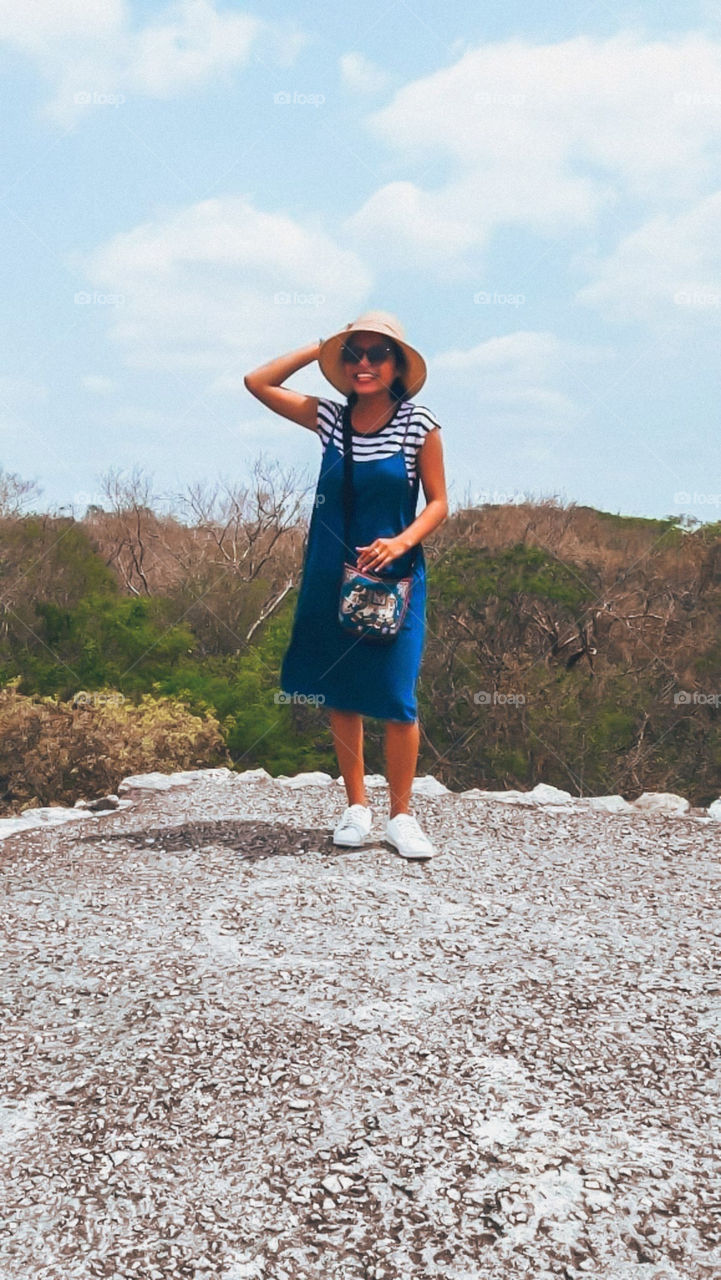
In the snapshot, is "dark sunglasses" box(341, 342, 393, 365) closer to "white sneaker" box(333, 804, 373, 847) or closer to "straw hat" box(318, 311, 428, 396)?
"straw hat" box(318, 311, 428, 396)

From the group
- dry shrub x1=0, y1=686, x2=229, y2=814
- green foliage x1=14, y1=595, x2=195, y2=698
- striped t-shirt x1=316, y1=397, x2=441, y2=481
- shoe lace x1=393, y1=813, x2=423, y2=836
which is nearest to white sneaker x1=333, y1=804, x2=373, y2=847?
shoe lace x1=393, y1=813, x2=423, y2=836

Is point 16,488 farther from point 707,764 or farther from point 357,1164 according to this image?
point 357,1164

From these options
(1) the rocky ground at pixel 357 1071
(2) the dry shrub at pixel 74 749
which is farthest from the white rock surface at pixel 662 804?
(2) the dry shrub at pixel 74 749

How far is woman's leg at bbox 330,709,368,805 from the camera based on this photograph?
526 cm

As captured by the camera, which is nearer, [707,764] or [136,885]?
[136,885]

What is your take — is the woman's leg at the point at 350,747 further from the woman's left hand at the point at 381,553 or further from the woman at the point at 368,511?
the woman's left hand at the point at 381,553

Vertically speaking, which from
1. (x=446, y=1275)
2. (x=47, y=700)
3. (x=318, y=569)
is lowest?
(x=446, y=1275)

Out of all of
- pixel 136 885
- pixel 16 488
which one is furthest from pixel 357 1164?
pixel 16 488

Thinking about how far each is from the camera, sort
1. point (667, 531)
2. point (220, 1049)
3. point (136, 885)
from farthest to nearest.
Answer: point (667, 531) < point (136, 885) < point (220, 1049)

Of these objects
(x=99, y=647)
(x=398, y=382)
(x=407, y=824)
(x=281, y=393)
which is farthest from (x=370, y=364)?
(x=99, y=647)

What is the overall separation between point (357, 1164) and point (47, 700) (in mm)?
5761

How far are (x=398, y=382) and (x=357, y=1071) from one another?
2943 millimetres

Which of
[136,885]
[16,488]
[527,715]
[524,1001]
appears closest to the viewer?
[524,1001]

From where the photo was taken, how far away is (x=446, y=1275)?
2482 millimetres
